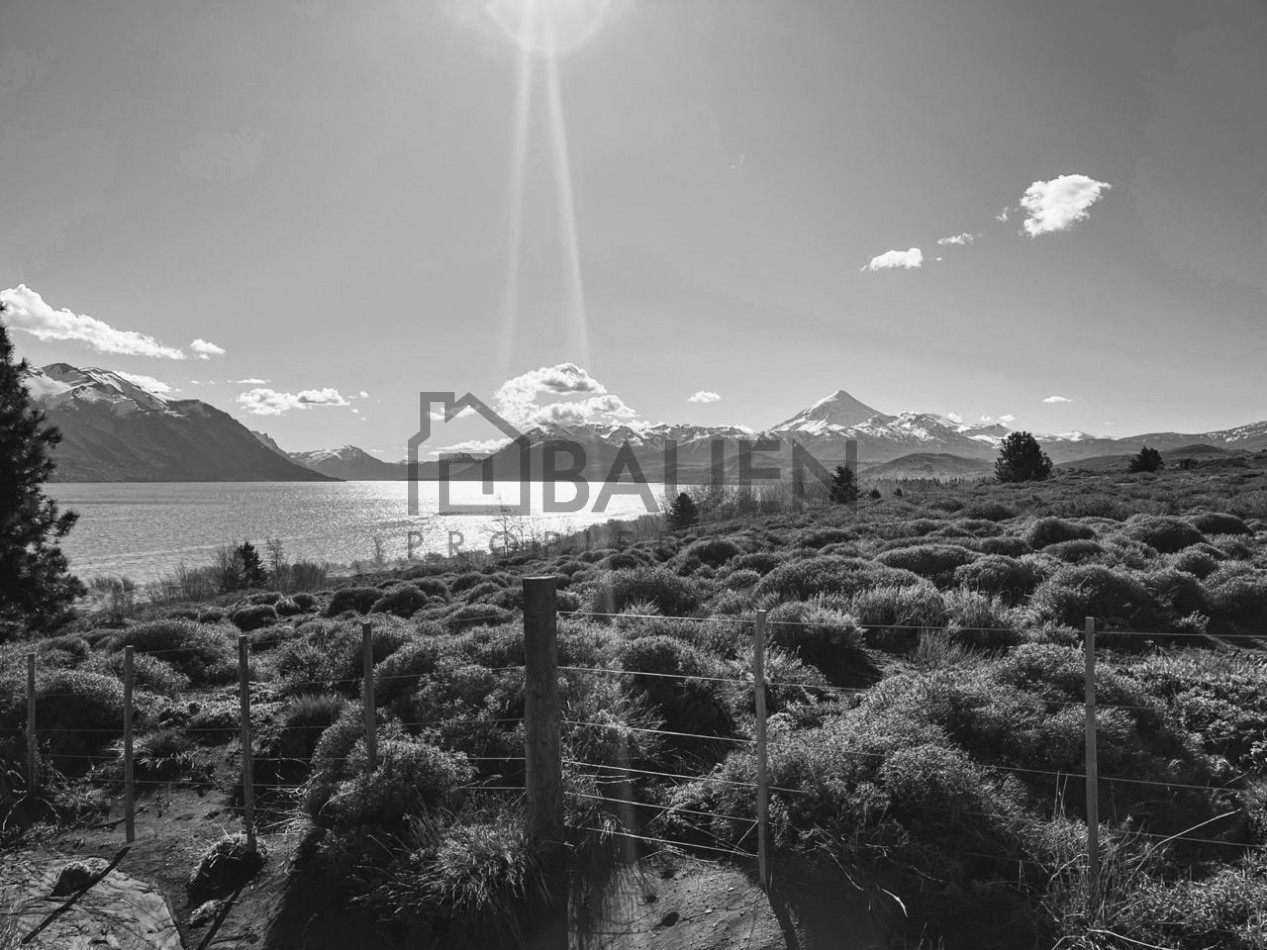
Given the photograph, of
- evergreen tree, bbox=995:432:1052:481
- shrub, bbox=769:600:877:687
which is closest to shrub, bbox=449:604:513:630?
shrub, bbox=769:600:877:687

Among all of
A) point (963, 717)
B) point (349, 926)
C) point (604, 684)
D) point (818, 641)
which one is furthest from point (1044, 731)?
point (349, 926)

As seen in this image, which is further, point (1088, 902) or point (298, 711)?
point (298, 711)

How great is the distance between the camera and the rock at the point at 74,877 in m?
4.54

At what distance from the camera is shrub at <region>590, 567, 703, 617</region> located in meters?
11.6

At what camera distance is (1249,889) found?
11.9 feet

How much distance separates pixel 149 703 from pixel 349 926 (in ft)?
18.8

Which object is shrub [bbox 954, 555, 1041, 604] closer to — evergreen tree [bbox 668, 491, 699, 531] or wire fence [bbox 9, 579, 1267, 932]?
wire fence [bbox 9, 579, 1267, 932]

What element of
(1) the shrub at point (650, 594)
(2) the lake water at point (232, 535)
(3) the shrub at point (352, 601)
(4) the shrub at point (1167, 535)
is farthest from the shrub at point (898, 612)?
(2) the lake water at point (232, 535)

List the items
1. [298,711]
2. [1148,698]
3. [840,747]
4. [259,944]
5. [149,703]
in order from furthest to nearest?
[149,703] < [298,711] < [1148,698] < [840,747] < [259,944]

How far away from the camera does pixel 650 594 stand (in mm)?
11867

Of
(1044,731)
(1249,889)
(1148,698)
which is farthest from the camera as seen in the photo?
(1148,698)

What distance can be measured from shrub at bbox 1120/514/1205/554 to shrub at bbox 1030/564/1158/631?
18.3 ft

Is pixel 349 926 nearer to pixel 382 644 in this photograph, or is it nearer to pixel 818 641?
pixel 382 644

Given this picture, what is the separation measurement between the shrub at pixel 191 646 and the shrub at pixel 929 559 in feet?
39.2
